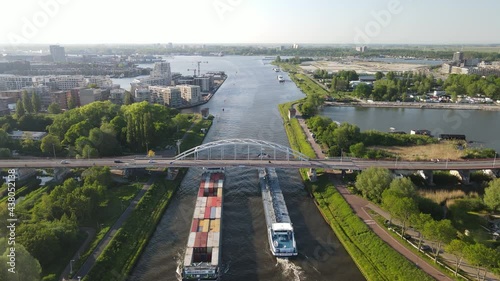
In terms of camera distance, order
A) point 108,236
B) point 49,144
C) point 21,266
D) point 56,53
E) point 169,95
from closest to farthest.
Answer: point 21,266 → point 108,236 → point 49,144 → point 169,95 → point 56,53

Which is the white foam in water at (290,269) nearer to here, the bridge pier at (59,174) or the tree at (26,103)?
the bridge pier at (59,174)

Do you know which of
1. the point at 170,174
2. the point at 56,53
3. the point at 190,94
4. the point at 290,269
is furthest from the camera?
the point at 56,53

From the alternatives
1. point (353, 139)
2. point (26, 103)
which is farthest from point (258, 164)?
point (26, 103)

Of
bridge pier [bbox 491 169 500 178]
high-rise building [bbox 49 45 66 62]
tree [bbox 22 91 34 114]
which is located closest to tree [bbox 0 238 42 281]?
bridge pier [bbox 491 169 500 178]

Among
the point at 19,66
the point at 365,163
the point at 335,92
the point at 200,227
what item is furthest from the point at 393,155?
the point at 19,66

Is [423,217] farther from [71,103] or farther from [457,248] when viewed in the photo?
[71,103]

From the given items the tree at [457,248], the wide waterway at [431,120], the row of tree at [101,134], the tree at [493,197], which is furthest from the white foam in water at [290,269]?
the wide waterway at [431,120]
